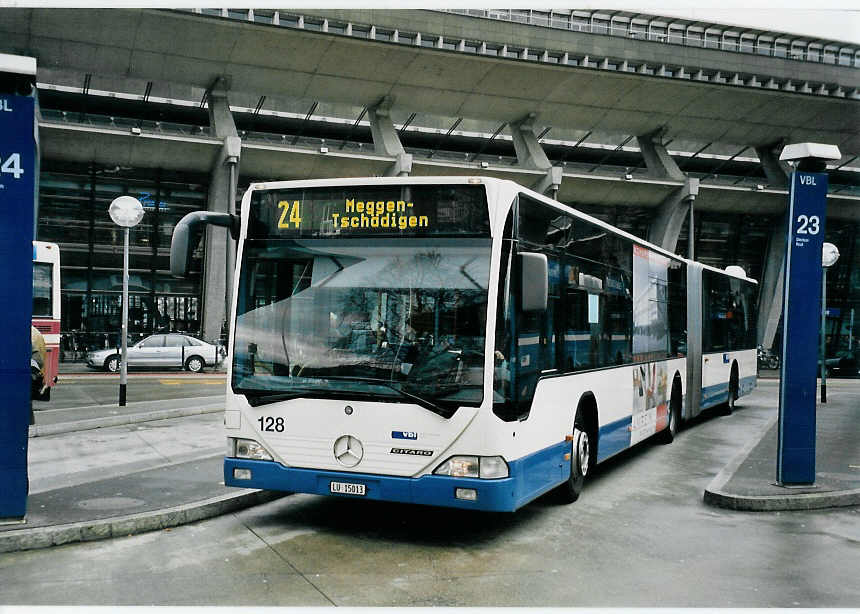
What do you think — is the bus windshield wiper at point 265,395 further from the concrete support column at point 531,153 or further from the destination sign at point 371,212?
the concrete support column at point 531,153

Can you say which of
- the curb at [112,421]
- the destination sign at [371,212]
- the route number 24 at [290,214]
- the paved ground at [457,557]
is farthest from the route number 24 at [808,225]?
the curb at [112,421]

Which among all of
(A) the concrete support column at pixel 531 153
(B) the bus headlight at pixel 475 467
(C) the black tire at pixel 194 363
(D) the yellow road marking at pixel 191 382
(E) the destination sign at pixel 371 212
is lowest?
(D) the yellow road marking at pixel 191 382

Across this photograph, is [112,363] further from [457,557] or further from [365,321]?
[457,557]

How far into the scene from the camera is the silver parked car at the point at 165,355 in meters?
29.0

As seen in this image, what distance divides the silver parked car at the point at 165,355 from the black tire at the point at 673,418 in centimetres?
1988

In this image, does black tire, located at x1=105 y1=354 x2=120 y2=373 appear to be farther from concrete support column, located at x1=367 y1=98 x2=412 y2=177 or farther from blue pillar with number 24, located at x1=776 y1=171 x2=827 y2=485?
blue pillar with number 24, located at x1=776 y1=171 x2=827 y2=485

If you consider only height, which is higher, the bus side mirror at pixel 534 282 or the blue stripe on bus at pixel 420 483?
the bus side mirror at pixel 534 282

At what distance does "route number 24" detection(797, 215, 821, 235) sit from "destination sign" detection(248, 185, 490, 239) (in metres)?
4.18

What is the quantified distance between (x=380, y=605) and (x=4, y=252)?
4.23 m

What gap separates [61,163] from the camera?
3541 centimetres

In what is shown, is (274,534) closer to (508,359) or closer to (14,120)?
(508,359)

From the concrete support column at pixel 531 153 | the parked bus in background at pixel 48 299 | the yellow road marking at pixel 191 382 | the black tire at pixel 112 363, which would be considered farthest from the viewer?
the concrete support column at pixel 531 153

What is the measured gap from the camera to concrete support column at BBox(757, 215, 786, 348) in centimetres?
4844

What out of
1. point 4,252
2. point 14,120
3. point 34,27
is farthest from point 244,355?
point 34,27
